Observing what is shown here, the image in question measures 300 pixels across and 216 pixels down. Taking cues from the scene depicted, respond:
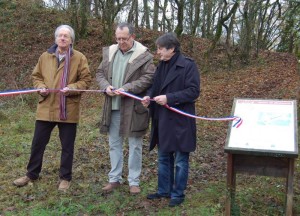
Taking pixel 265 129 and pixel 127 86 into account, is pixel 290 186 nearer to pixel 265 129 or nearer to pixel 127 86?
pixel 265 129

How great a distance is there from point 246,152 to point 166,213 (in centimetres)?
118

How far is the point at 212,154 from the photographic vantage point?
7.54m

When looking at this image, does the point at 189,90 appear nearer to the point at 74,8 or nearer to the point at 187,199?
the point at 187,199

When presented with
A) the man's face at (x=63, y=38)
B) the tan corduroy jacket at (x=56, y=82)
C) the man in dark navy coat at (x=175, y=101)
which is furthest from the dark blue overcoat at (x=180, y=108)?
the man's face at (x=63, y=38)

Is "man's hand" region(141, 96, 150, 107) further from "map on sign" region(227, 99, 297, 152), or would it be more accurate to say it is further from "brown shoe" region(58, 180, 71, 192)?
"brown shoe" region(58, 180, 71, 192)

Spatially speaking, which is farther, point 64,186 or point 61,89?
point 64,186

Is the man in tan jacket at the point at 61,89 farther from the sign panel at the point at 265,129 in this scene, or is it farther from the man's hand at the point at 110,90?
the sign panel at the point at 265,129

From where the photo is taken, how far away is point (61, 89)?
16.8ft

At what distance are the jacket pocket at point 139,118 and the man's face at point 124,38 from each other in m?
0.72

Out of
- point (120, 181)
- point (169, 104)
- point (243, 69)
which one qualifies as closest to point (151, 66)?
point (169, 104)

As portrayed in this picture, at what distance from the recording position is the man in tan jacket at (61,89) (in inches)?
203

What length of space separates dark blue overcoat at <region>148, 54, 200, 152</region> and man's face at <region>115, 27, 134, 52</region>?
687mm

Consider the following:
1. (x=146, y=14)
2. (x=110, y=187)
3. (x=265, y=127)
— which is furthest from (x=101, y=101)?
(x=146, y=14)

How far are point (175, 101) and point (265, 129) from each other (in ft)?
3.29
